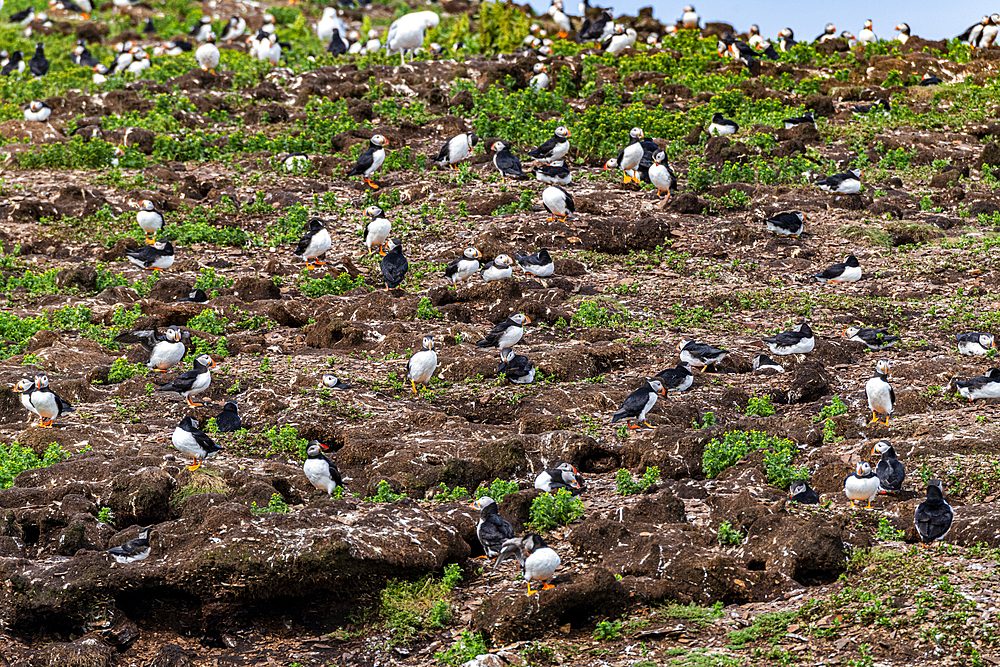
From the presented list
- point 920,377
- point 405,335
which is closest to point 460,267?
point 405,335

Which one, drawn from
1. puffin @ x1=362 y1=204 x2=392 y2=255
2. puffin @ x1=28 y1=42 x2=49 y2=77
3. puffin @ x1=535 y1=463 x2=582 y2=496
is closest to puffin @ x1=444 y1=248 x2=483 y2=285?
puffin @ x1=362 y1=204 x2=392 y2=255

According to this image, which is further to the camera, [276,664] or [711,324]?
[711,324]

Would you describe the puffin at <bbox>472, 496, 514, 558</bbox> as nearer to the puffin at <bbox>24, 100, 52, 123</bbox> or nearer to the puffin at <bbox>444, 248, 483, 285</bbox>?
the puffin at <bbox>444, 248, 483, 285</bbox>

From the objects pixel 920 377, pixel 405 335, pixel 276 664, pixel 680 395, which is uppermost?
pixel 920 377

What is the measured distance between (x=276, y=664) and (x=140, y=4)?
3728 cm

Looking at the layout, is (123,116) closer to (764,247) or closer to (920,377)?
(764,247)

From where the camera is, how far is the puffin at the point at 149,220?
20.0 m

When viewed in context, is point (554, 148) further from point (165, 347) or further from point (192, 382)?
point (192, 382)

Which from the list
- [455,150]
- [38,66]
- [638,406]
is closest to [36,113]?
[38,66]

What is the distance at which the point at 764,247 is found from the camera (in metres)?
19.8

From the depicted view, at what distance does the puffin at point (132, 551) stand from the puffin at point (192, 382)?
11.8 ft

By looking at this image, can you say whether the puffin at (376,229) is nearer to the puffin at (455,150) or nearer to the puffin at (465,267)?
the puffin at (465,267)

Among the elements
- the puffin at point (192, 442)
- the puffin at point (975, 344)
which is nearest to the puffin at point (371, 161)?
the puffin at point (192, 442)

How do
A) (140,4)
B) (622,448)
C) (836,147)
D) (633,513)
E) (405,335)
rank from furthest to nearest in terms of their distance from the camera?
(140,4) < (836,147) < (405,335) < (622,448) < (633,513)
